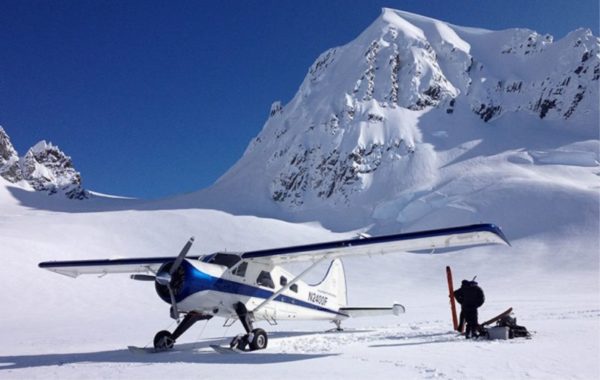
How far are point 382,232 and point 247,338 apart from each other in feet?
177

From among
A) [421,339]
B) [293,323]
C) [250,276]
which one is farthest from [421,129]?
[250,276]

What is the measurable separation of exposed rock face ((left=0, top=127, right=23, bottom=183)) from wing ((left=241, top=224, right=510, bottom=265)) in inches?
5706

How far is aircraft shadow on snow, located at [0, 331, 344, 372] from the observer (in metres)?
10.1

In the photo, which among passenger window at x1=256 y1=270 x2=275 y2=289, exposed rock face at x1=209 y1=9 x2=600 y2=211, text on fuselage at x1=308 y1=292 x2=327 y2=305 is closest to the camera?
passenger window at x1=256 y1=270 x2=275 y2=289

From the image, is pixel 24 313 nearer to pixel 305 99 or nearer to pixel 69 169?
pixel 305 99

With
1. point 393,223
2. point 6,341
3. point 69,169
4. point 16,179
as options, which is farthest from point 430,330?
point 69,169

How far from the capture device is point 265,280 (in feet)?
42.7

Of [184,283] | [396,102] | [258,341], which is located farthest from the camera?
[396,102]

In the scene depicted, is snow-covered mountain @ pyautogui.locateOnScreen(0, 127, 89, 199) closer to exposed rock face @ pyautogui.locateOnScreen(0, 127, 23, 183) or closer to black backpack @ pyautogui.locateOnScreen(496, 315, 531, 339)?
exposed rock face @ pyautogui.locateOnScreen(0, 127, 23, 183)

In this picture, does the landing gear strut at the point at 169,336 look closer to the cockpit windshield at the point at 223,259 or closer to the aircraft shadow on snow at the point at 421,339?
the cockpit windshield at the point at 223,259

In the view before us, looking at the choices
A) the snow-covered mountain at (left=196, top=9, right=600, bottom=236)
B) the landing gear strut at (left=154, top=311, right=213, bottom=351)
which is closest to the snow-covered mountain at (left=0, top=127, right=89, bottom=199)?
the snow-covered mountain at (left=196, top=9, right=600, bottom=236)

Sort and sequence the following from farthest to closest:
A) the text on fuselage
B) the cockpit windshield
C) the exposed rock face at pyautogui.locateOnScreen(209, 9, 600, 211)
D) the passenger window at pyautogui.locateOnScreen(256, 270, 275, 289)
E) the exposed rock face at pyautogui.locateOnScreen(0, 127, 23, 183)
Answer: the exposed rock face at pyautogui.locateOnScreen(0, 127, 23, 183) → the exposed rock face at pyautogui.locateOnScreen(209, 9, 600, 211) → the text on fuselage → the passenger window at pyautogui.locateOnScreen(256, 270, 275, 289) → the cockpit windshield

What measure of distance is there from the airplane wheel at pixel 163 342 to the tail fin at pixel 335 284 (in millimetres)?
5264

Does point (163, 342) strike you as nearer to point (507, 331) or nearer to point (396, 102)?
point (507, 331)
